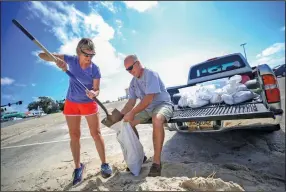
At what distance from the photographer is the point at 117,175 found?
246 cm

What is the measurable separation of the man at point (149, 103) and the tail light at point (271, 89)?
1493 millimetres

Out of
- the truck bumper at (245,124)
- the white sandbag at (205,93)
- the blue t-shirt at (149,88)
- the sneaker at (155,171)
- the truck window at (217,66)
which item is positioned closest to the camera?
the sneaker at (155,171)

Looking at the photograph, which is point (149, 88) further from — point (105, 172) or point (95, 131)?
point (105, 172)

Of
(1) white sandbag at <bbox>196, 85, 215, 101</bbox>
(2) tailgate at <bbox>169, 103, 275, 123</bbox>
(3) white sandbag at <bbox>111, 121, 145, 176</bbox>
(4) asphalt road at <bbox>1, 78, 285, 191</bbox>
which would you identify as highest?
(1) white sandbag at <bbox>196, 85, 215, 101</bbox>

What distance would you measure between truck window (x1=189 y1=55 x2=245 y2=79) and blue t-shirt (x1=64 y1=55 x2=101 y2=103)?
13.0ft

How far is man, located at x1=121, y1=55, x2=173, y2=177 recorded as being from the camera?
8.38 feet

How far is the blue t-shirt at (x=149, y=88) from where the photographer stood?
112 inches

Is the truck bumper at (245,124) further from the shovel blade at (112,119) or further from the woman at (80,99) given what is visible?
the woman at (80,99)

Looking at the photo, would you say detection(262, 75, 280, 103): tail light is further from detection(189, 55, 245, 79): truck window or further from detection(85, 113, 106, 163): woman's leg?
detection(85, 113, 106, 163): woman's leg

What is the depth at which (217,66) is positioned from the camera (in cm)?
563

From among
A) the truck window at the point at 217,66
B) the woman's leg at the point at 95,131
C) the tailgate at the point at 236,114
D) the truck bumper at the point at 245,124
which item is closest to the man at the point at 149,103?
the tailgate at the point at 236,114

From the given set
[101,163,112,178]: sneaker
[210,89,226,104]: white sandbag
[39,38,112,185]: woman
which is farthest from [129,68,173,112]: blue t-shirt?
[101,163,112,178]: sneaker

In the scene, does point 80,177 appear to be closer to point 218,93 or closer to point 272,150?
point 218,93

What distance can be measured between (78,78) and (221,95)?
259 centimetres
